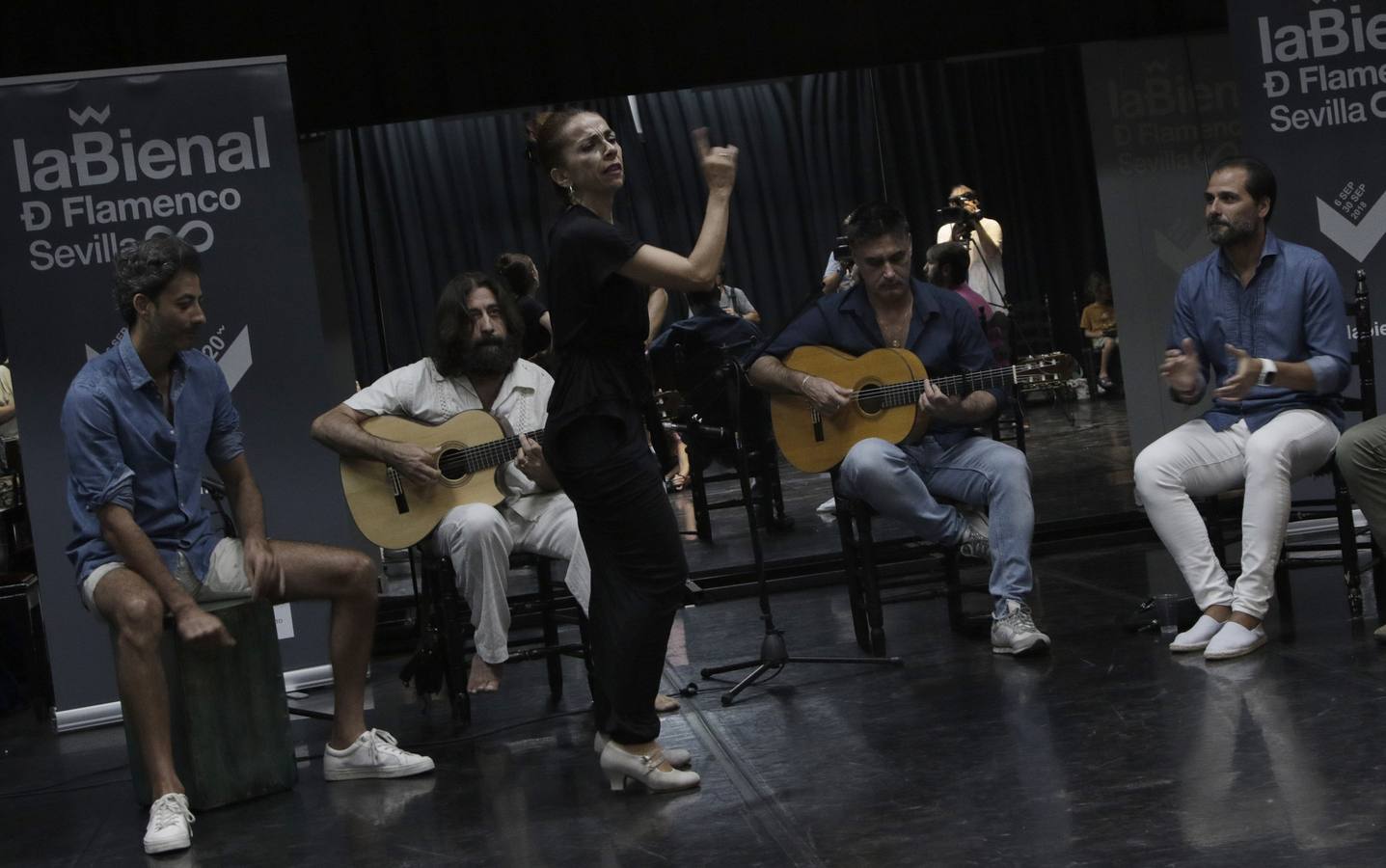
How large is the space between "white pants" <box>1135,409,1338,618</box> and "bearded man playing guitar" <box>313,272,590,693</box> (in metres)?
1.64

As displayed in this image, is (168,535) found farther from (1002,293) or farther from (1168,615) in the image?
(1002,293)

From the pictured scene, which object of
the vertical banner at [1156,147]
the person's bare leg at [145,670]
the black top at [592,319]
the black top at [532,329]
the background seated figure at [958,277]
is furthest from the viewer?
the vertical banner at [1156,147]

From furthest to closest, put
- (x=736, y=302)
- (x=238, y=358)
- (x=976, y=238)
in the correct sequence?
(x=976, y=238) < (x=736, y=302) < (x=238, y=358)

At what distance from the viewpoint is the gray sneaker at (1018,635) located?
170 inches

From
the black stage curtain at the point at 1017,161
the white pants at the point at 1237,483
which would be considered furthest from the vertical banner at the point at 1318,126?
the white pants at the point at 1237,483

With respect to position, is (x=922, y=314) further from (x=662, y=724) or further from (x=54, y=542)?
(x=54, y=542)

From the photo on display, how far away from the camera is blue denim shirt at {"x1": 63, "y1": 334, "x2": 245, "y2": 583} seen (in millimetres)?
3654

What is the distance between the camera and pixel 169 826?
3418mm

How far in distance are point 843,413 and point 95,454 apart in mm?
2181

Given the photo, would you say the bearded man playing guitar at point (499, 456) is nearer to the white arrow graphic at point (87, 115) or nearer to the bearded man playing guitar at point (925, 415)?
the bearded man playing guitar at point (925, 415)

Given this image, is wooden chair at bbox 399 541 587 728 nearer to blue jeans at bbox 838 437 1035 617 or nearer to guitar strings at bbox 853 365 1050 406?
blue jeans at bbox 838 437 1035 617

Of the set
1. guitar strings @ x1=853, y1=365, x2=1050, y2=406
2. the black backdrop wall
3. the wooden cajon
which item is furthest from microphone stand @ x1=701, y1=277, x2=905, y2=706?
the black backdrop wall

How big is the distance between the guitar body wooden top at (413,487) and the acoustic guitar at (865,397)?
0.92 meters

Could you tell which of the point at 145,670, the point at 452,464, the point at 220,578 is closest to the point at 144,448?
the point at 220,578
